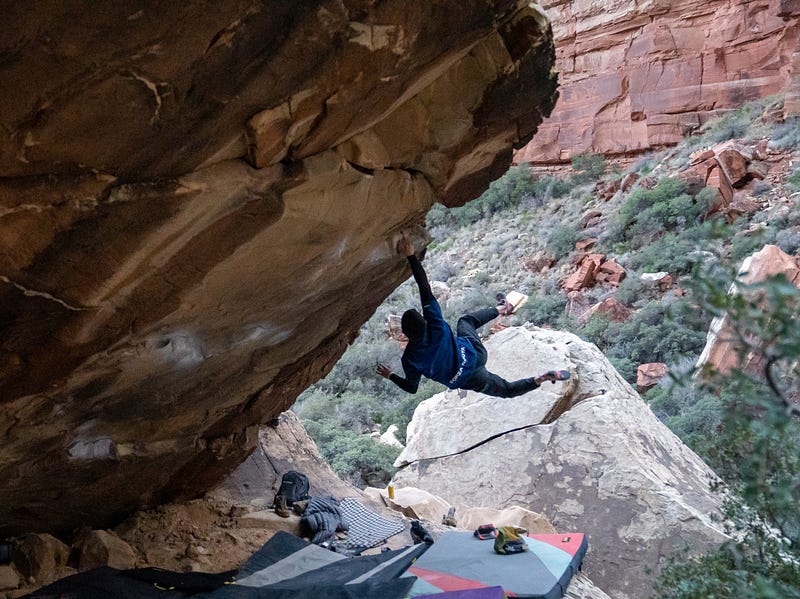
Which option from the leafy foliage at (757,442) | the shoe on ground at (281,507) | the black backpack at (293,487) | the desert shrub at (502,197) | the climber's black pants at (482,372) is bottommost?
the desert shrub at (502,197)

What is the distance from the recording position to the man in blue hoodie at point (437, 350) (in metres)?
4.96

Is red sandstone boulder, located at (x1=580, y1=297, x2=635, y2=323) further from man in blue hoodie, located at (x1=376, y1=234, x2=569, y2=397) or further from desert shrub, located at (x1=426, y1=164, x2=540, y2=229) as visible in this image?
man in blue hoodie, located at (x1=376, y1=234, x2=569, y2=397)

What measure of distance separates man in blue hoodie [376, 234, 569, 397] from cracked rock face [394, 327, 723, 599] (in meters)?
2.59

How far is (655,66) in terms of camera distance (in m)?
23.3

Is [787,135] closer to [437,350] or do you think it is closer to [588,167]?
[588,167]

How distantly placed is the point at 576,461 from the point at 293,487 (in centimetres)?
332

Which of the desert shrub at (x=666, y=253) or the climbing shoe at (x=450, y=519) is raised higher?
the climbing shoe at (x=450, y=519)

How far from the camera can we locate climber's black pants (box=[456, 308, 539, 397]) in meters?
5.49

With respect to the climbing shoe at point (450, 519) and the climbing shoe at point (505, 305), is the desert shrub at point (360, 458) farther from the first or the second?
the climbing shoe at point (505, 305)

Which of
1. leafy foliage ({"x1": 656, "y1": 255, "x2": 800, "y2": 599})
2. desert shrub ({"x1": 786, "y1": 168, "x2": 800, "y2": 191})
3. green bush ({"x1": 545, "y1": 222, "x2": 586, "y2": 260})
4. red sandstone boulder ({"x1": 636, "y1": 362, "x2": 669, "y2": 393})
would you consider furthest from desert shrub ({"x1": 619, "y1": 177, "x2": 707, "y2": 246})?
leafy foliage ({"x1": 656, "y1": 255, "x2": 800, "y2": 599})

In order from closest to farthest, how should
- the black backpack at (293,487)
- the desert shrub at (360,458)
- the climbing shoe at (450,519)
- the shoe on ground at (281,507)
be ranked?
the shoe on ground at (281,507)
the black backpack at (293,487)
the climbing shoe at (450,519)
the desert shrub at (360,458)

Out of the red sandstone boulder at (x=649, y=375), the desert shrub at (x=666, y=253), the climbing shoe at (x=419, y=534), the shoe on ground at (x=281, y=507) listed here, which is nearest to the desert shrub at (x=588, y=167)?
the desert shrub at (x=666, y=253)

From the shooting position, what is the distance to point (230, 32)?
2.13 m

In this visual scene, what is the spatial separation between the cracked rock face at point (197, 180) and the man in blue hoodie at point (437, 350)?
43 cm
